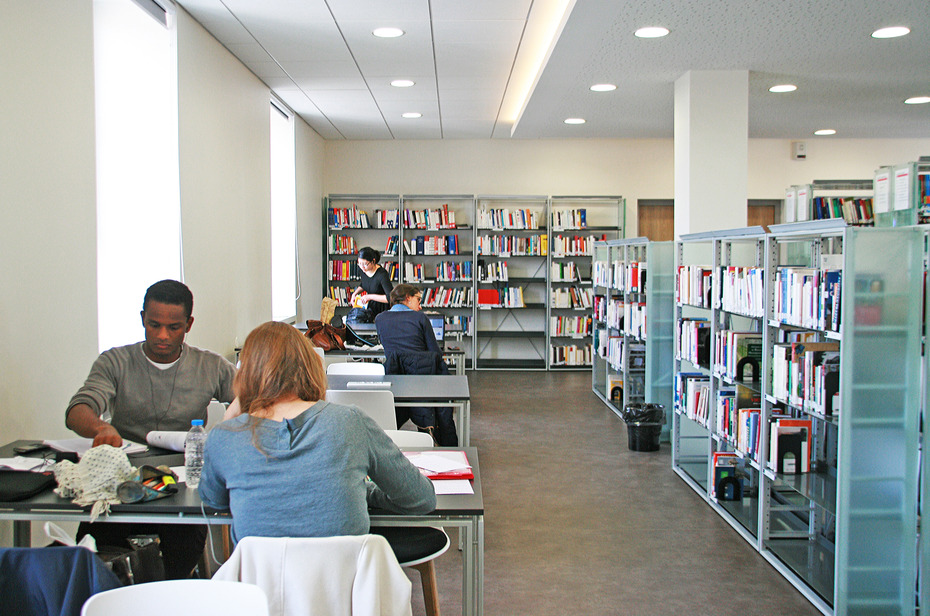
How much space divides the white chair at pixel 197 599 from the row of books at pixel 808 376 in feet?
8.88

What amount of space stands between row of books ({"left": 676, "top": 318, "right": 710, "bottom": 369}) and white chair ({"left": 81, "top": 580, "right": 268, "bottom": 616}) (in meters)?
3.93

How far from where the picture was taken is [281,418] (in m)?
2.08

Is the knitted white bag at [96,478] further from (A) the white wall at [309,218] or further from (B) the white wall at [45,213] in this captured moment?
(A) the white wall at [309,218]

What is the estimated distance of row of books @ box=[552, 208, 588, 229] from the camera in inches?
413

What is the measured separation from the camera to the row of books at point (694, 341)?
4.97 meters

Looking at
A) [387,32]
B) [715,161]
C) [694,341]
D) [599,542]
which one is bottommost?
[599,542]

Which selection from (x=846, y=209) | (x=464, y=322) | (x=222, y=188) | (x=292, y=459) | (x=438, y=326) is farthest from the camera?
(x=464, y=322)

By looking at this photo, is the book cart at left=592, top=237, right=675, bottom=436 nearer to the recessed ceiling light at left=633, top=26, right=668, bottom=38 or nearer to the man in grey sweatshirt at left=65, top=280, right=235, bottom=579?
the recessed ceiling light at left=633, top=26, right=668, bottom=38

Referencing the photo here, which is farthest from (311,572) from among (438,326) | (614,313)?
(614,313)

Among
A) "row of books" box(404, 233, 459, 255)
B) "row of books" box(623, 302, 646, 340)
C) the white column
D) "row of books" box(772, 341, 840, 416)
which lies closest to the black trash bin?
"row of books" box(623, 302, 646, 340)

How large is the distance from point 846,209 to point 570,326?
13.6 ft

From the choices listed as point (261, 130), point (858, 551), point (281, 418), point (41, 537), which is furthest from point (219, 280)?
point (858, 551)

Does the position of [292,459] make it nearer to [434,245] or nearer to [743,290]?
[743,290]

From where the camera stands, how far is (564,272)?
1062cm
